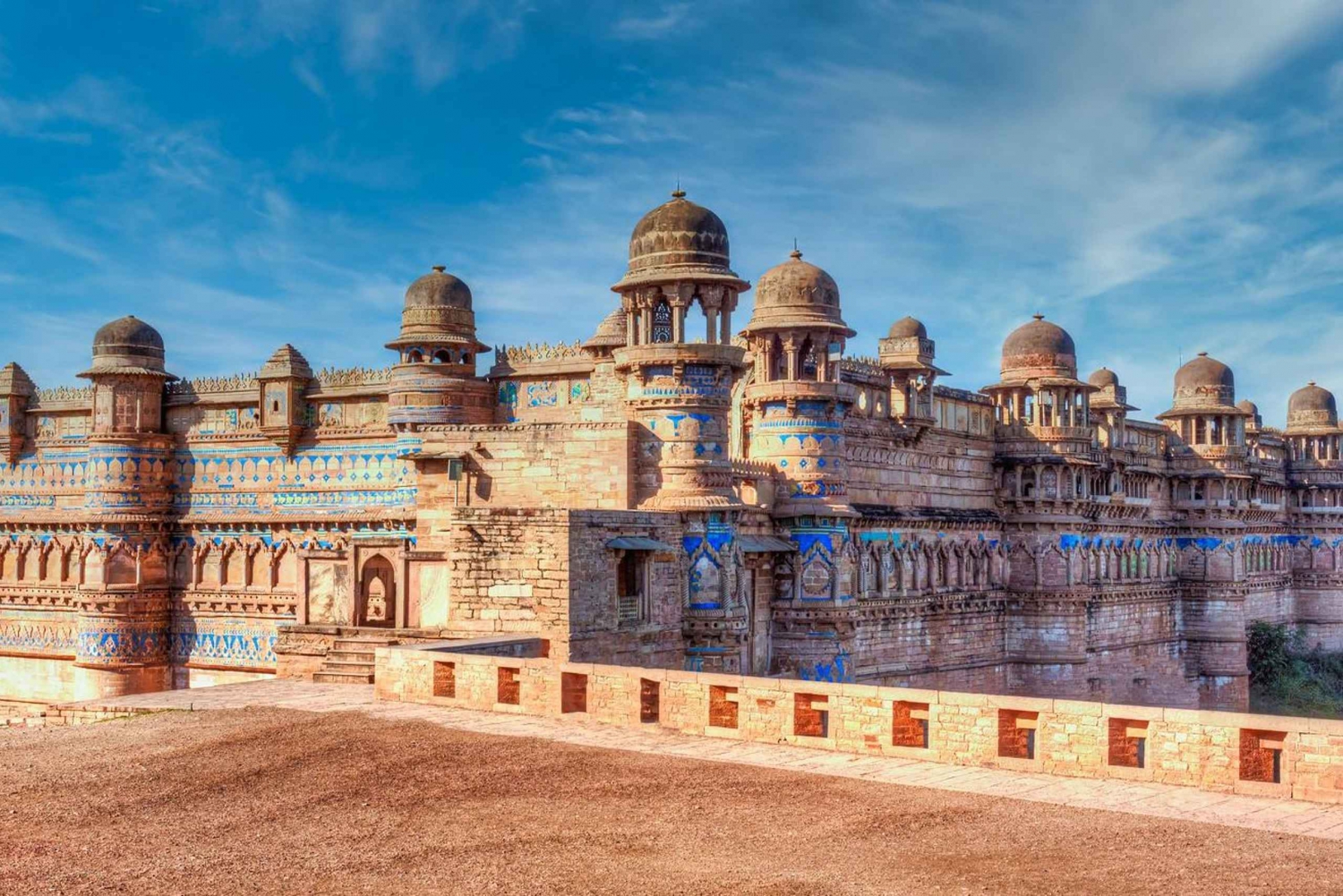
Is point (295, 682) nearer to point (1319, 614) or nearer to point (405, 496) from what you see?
point (405, 496)

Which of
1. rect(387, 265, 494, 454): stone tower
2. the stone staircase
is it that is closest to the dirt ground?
the stone staircase

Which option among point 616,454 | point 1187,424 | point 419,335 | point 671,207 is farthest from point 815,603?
point 1187,424

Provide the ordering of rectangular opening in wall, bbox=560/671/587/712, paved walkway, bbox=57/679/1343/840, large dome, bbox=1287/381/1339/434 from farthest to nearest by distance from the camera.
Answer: large dome, bbox=1287/381/1339/434, rectangular opening in wall, bbox=560/671/587/712, paved walkway, bbox=57/679/1343/840

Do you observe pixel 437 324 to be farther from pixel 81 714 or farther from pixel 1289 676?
pixel 1289 676

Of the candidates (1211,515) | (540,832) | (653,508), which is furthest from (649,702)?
(1211,515)

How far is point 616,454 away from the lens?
69.4 ft

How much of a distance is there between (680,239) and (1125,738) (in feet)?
39.3

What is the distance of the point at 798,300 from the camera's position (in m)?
24.5

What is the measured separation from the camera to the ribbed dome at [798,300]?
24.4 metres

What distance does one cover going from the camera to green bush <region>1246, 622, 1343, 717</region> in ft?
129

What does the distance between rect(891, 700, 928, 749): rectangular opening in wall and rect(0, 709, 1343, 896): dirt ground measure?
125cm

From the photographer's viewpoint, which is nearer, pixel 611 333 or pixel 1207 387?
pixel 611 333

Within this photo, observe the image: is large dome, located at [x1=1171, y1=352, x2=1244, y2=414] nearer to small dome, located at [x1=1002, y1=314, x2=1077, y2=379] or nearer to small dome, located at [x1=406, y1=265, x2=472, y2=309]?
small dome, located at [x1=1002, y1=314, x2=1077, y2=379]

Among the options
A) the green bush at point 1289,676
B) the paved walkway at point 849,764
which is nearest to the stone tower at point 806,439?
the paved walkway at point 849,764
